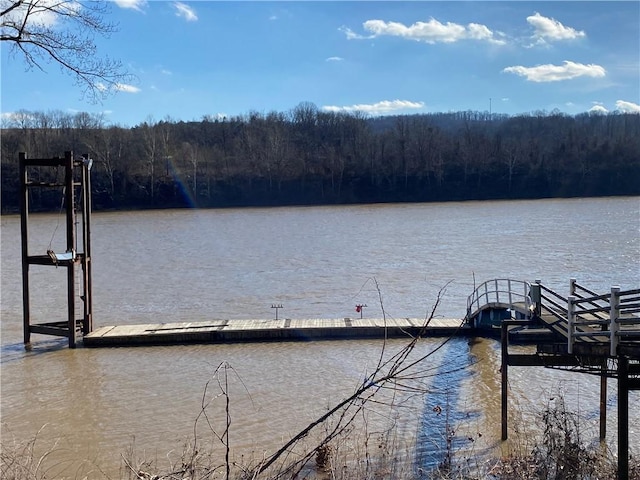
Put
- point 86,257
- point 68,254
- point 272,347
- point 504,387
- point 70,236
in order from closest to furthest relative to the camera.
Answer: point 504,387 → point 272,347 → point 68,254 → point 70,236 → point 86,257

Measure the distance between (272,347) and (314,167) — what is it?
80656 mm

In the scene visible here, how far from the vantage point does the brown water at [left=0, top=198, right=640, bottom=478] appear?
10.9 meters

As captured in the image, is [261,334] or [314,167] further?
[314,167]

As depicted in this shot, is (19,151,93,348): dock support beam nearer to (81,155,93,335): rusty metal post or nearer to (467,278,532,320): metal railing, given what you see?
(81,155,93,335): rusty metal post

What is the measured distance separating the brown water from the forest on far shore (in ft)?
130

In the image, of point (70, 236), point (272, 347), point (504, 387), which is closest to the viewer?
point (504, 387)

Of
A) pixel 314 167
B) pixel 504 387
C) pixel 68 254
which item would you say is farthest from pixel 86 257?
pixel 314 167

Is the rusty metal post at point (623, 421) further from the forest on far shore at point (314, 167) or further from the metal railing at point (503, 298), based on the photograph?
the forest on far shore at point (314, 167)

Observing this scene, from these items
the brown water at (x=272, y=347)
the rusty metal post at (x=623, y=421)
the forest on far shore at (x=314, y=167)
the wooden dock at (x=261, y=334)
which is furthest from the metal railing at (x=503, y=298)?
the forest on far shore at (x=314, y=167)

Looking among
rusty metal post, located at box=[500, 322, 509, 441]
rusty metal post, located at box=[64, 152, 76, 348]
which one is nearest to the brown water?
rusty metal post, located at box=[500, 322, 509, 441]

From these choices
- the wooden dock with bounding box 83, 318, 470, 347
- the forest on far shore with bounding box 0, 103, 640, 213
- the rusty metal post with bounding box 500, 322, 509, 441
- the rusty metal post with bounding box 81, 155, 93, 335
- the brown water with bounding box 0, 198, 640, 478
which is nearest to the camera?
the rusty metal post with bounding box 500, 322, 509, 441

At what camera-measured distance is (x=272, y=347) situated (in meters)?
16.4

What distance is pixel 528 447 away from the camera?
31.8 ft

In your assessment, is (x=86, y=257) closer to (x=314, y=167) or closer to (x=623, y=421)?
(x=623, y=421)
